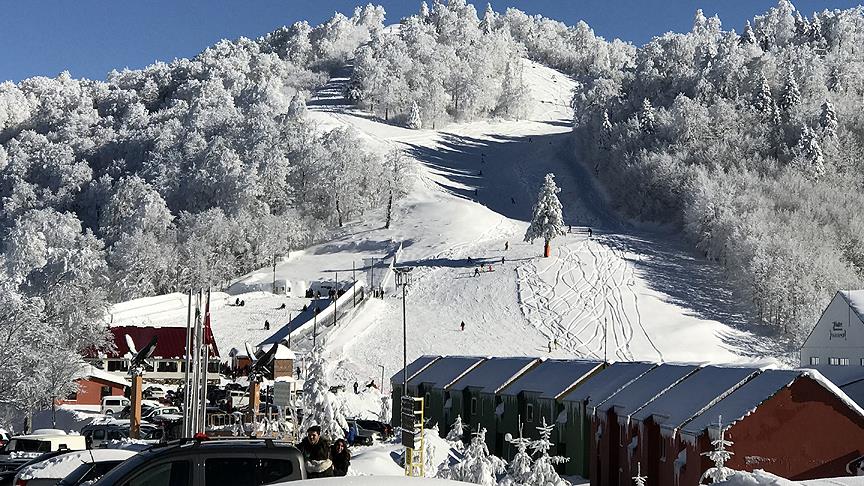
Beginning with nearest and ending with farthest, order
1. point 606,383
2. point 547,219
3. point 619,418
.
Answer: point 619,418 → point 606,383 → point 547,219

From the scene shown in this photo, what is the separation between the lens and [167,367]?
59000 millimetres

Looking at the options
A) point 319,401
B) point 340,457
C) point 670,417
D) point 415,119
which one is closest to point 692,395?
point 670,417

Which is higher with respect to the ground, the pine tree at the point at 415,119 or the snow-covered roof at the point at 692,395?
the pine tree at the point at 415,119

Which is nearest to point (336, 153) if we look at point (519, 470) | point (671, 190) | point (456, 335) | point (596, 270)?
point (671, 190)

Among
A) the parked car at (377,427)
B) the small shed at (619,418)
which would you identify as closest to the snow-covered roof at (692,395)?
the small shed at (619,418)

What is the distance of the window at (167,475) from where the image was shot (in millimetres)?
9789

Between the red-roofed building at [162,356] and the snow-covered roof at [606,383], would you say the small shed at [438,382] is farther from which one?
the red-roofed building at [162,356]

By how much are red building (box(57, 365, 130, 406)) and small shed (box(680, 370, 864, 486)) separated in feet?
102

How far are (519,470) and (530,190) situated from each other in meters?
96.4

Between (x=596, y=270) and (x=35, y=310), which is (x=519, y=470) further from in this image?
(x=596, y=270)

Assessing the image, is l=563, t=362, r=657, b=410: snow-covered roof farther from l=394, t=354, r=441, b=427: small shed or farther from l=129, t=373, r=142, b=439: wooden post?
l=129, t=373, r=142, b=439: wooden post

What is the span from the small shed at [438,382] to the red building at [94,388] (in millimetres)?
13532

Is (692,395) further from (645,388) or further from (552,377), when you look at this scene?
(552,377)

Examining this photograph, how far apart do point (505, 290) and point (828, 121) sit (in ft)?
166
